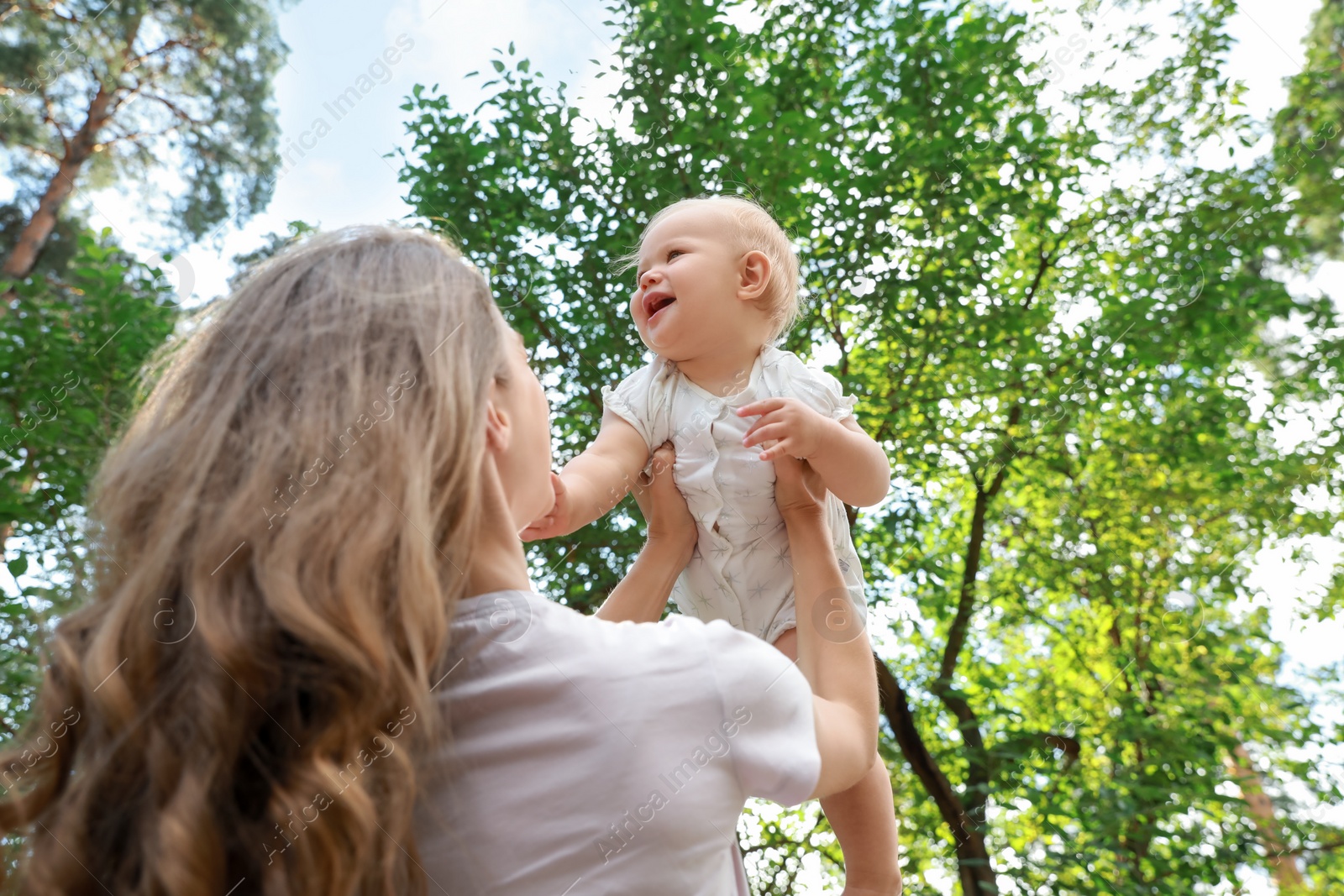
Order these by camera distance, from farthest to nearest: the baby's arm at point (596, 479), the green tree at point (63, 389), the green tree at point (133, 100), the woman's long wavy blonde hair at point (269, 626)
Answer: the green tree at point (133, 100) < the green tree at point (63, 389) < the baby's arm at point (596, 479) < the woman's long wavy blonde hair at point (269, 626)

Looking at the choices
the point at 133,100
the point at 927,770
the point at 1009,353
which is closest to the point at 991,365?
the point at 1009,353

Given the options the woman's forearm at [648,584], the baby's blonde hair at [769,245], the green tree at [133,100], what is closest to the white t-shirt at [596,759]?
the woman's forearm at [648,584]

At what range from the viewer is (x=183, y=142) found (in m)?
11.0

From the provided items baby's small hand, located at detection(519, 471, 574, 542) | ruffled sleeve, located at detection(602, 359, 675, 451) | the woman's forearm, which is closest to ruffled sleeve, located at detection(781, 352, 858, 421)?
ruffled sleeve, located at detection(602, 359, 675, 451)

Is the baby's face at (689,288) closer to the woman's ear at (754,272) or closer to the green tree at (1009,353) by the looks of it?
the woman's ear at (754,272)

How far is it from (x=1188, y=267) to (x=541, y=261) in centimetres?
459

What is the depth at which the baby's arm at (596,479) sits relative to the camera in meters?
1.92

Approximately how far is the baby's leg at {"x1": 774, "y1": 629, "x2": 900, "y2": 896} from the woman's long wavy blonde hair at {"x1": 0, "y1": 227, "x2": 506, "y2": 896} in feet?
3.64

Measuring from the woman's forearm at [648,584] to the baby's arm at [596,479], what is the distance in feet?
0.50

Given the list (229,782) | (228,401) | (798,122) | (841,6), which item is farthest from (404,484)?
(841,6)

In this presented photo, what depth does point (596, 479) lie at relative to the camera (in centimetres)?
201

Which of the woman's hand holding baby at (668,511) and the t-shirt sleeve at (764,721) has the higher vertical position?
the woman's hand holding baby at (668,511)

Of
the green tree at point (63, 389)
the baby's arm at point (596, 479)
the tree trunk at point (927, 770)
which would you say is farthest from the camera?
the tree trunk at point (927, 770)

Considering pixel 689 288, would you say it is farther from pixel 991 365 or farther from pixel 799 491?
pixel 991 365
